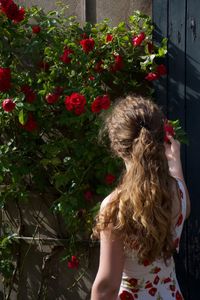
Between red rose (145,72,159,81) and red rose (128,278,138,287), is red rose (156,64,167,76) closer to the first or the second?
red rose (145,72,159,81)

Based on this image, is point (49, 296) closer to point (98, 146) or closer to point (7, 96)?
point (98, 146)

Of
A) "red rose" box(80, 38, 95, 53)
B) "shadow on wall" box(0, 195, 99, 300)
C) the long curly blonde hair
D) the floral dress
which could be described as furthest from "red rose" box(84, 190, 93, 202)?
the long curly blonde hair

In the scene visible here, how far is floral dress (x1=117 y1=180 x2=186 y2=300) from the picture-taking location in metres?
2.26

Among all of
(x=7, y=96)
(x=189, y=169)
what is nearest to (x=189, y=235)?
(x=189, y=169)

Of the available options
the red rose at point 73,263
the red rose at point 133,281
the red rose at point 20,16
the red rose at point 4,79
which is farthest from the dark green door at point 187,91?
the red rose at point 133,281

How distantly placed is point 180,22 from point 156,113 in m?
1.80

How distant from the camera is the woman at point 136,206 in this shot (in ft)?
6.89

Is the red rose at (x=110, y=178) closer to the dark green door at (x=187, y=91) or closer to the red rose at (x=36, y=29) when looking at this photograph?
the dark green door at (x=187, y=91)

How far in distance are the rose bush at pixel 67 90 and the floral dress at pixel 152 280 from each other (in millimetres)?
1388

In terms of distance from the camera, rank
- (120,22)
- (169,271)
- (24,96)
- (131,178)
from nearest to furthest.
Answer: (131,178) < (169,271) < (24,96) < (120,22)

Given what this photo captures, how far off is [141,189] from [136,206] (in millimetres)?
65

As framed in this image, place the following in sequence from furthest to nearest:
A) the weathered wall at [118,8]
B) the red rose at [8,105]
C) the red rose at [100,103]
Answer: the weathered wall at [118,8] → the red rose at [8,105] → the red rose at [100,103]

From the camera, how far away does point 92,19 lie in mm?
4160

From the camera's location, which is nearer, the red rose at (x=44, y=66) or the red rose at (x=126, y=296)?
the red rose at (x=126, y=296)
